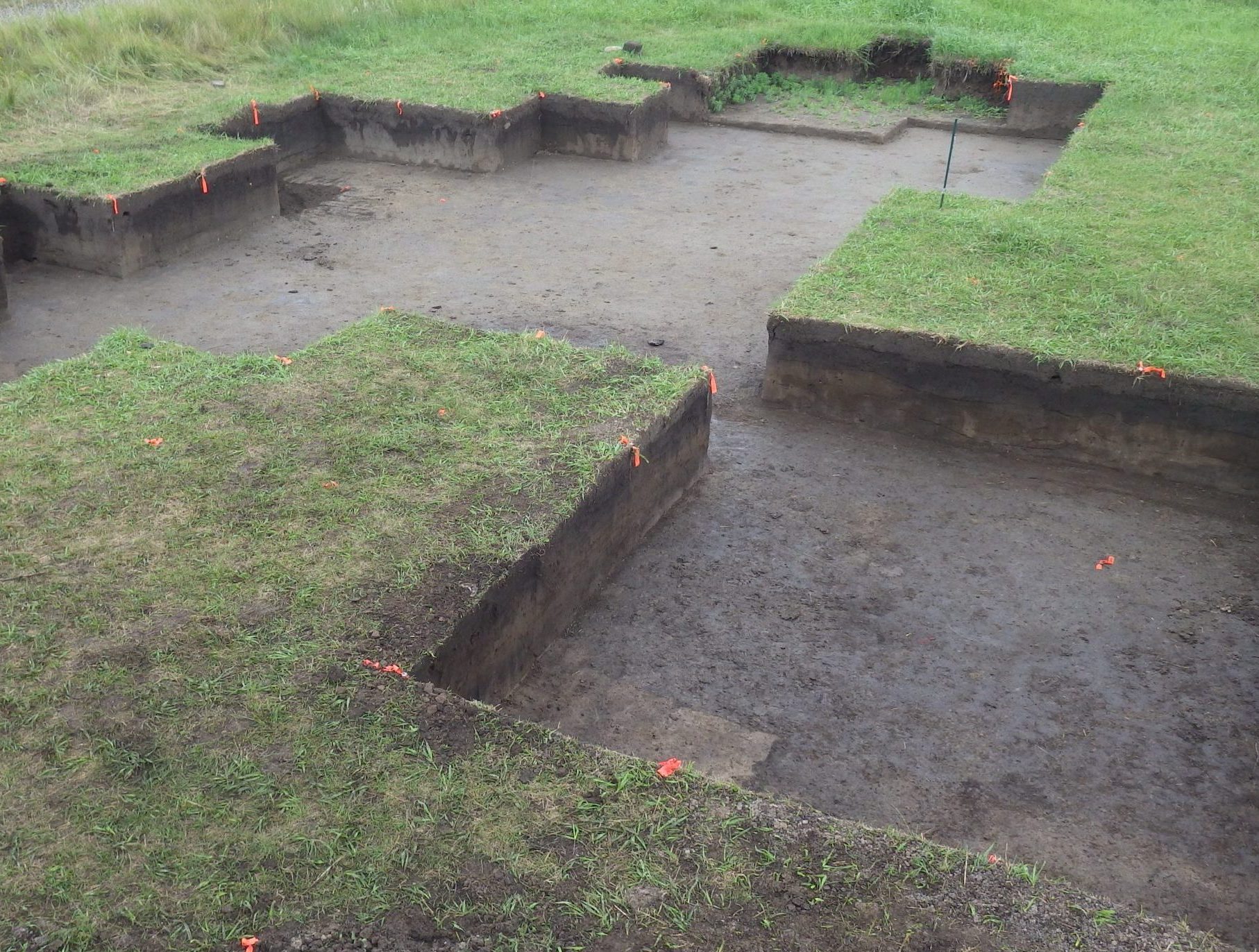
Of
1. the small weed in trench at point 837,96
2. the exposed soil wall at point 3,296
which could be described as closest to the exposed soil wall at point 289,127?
the exposed soil wall at point 3,296

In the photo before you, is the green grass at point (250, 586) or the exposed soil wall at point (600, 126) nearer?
the green grass at point (250, 586)

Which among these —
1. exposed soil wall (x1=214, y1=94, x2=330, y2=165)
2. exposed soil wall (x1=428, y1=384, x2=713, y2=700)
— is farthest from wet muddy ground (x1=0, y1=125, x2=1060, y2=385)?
exposed soil wall (x1=428, y1=384, x2=713, y2=700)

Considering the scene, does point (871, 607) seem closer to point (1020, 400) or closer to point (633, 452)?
point (633, 452)

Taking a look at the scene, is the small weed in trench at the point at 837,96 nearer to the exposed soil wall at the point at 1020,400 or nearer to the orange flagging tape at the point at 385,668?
the exposed soil wall at the point at 1020,400

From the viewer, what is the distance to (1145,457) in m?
5.38

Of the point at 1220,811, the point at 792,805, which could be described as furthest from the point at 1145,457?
the point at 792,805

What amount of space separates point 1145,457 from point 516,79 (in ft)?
22.0

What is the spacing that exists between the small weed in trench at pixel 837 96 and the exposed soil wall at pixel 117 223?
209 inches

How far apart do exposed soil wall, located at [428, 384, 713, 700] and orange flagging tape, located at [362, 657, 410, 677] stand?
6cm

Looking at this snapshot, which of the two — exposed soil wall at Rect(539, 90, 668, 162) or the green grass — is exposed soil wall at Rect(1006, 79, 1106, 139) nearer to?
exposed soil wall at Rect(539, 90, 668, 162)

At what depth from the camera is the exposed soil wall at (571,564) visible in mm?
3734

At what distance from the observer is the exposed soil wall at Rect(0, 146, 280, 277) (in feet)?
23.7

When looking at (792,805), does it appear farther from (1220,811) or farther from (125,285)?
(125,285)

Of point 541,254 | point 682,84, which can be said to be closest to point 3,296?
point 541,254
